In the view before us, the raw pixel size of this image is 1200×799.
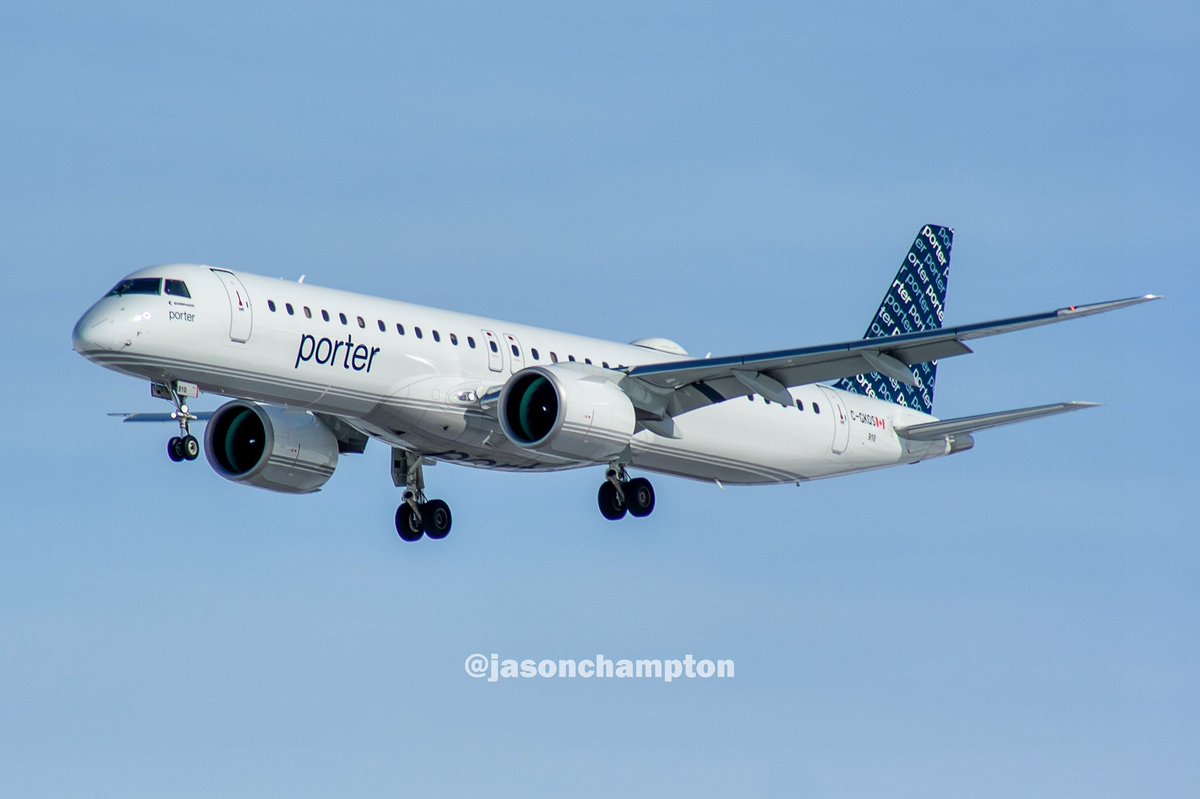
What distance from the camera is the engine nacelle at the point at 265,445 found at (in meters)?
47.3

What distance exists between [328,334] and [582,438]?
5884mm

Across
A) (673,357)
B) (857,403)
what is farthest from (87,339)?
(857,403)

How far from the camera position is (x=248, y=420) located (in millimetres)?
47875

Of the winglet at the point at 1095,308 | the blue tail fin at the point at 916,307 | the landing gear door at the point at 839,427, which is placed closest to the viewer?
the winglet at the point at 1095,308

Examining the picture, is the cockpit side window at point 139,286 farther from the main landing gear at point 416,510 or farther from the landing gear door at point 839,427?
the landing gear door at point 839,427

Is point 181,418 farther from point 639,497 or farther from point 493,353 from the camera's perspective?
point 639,497

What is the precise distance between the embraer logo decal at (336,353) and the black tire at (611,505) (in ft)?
24.1

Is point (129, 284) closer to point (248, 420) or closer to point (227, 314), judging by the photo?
point (227, 314)

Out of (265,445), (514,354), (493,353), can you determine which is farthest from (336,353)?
(265,445)

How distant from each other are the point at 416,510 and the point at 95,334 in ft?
36.9

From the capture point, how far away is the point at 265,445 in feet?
155

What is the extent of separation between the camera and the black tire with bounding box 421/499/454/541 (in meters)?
48.6

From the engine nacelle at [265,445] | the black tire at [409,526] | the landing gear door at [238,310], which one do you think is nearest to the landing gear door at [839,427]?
the black tire at [409,526]

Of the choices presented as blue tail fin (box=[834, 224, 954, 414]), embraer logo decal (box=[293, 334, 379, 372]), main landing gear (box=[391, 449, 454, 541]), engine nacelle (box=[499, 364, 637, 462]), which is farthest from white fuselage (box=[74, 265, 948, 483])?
blue tail fin (box=[834, 224, 954, 414])
